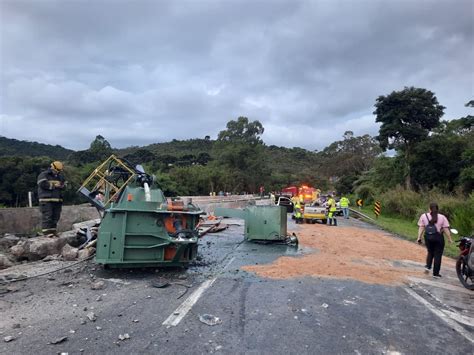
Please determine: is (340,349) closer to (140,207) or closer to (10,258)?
(140,207)

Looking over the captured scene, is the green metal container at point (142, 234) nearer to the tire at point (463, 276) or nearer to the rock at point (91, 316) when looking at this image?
the rock at point (91, 316)

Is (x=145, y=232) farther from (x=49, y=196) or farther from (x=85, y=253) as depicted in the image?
(x=49, y=196)

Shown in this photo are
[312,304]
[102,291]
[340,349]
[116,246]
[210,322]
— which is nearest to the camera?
[340,349]

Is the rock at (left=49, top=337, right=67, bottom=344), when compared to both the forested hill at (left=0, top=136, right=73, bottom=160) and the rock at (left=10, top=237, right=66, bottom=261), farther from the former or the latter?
the forested hill at (left=0, top=136, right=73, bottom=160)

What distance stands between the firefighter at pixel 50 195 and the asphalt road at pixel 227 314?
2.38 metres

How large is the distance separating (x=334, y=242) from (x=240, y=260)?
509cm

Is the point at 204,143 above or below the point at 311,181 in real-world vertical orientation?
above

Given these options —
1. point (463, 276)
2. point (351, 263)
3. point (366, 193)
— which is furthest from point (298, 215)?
point (366, 193)

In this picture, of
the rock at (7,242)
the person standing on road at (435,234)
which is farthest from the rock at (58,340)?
the person standing on road at (435,234)

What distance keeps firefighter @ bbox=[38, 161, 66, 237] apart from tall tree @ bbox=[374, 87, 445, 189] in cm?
3109

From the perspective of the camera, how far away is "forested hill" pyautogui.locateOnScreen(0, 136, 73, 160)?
53.0 m

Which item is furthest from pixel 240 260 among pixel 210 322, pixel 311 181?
pixel 311 181

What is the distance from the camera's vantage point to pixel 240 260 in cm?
908

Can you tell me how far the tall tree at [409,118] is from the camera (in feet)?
110
